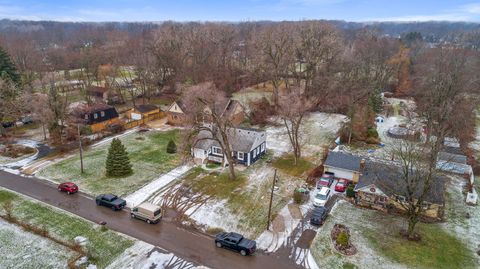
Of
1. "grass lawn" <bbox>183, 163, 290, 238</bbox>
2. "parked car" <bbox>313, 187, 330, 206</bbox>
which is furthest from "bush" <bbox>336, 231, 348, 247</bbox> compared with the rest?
"grass lawn" <bbox>183, 163, 290, 238</bbox>

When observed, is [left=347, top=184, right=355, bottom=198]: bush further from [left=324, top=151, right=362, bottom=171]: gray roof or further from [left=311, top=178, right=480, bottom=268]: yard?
[left=324, top=151, right=362, bottom=171]: gray roof

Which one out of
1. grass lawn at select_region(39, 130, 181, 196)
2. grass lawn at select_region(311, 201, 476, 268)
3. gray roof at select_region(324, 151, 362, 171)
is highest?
gray roof at select_region(324, 151, 362, 171)

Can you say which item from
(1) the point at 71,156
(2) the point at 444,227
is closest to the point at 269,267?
(2) the point at 444,227

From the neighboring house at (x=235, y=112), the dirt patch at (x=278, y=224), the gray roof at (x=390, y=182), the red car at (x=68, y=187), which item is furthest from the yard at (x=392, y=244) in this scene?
the neighboring house at (x=235, y=112)

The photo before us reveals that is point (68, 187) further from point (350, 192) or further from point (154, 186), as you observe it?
point (350, 192)

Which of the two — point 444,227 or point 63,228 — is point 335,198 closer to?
point 444,227

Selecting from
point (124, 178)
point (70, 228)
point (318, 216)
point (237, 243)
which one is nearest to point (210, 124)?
point (124, 178)
